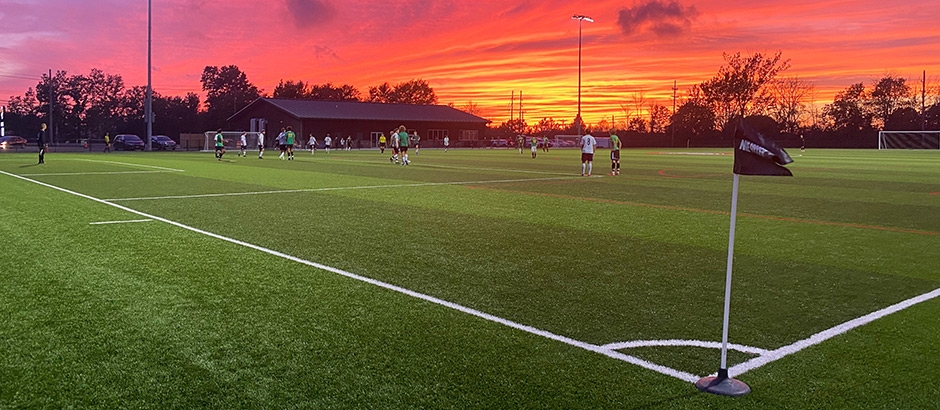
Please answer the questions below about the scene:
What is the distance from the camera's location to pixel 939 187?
22656mm

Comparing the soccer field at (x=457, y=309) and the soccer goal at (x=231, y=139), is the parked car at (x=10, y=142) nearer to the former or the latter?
the soccer goal at (x=231, y=139)

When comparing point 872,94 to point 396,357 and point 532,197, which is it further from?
point 396,357

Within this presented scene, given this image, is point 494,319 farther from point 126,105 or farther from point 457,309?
point 126,105

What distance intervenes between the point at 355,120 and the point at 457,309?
82369mm

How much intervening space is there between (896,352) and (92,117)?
12745 cm

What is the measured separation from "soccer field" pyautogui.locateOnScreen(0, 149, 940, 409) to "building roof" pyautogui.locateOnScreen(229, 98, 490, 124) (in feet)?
235

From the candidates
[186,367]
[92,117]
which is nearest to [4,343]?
[186,367]

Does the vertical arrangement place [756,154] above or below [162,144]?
above

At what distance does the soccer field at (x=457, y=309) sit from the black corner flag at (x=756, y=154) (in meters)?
1.40

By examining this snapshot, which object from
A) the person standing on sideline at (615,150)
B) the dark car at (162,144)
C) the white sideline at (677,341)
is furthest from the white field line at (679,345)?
the dark car at (162,144)

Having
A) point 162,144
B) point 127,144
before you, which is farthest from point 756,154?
point 162,144

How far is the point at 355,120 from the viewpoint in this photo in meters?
87.2

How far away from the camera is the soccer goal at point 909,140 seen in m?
76.7

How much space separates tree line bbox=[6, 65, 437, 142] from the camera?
105 metres
